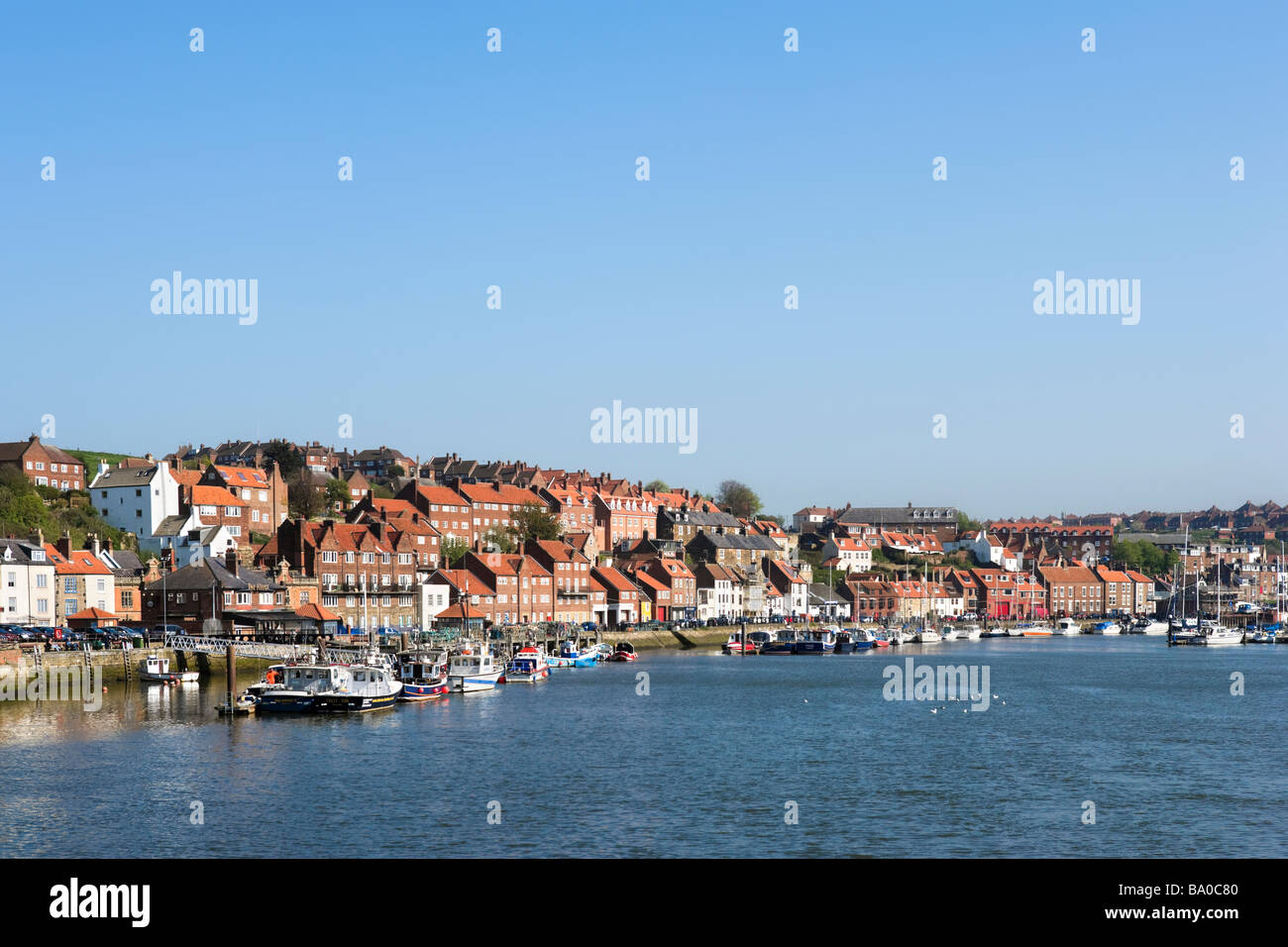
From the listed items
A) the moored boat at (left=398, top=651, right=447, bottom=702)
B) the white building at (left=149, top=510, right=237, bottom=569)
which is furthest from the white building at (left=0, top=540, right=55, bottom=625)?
the white building at (left=149, top=510, right=237, bottom=569)

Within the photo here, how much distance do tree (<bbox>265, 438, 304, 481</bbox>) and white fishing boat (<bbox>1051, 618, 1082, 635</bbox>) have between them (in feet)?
306

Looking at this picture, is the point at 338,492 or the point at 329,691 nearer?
the point at 329,691

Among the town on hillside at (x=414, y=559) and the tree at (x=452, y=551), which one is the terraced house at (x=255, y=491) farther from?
the tree at (x=452, y=551)

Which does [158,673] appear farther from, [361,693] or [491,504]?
[491,504]

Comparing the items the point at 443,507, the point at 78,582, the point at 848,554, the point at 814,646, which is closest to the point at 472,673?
the point at 78,582

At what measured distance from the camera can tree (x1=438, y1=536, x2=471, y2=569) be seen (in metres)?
109

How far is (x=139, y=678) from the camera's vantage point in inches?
2509

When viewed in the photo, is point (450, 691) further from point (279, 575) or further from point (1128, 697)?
point (1128, 697)

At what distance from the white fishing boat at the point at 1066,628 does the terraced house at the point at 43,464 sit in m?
114

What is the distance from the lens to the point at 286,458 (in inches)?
5733

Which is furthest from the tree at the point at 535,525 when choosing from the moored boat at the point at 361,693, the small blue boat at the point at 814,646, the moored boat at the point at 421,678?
the moored boat at the point at 361,693

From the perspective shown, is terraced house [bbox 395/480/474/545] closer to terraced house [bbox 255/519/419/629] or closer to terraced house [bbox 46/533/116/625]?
terraced house [bbox 255/519/419/629]

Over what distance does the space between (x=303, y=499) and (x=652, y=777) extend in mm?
97073
